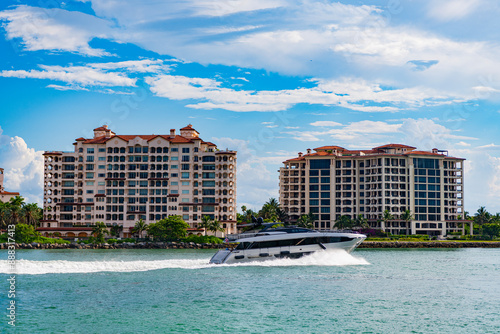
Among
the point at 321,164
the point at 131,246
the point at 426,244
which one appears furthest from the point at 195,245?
the point at 426,244

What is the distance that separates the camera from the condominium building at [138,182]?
449 feet

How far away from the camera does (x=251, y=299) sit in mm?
35062

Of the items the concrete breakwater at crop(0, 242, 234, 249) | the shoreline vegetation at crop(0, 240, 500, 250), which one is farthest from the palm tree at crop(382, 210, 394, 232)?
the concrete breakwater at crop(0, 242, 234, 249)

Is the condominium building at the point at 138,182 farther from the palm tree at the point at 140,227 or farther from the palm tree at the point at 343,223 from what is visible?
the palm tree at the point at 343,223

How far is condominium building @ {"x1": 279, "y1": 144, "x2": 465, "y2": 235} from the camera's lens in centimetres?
14938

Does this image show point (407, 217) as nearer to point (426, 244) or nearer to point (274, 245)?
point (426, 244)

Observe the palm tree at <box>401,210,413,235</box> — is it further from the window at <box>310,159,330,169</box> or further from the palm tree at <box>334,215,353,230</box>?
the window at <box>310,159,330,169</box>

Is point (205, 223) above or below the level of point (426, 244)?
above

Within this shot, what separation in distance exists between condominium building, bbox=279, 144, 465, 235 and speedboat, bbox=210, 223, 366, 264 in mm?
97946

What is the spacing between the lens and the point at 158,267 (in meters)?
52.0

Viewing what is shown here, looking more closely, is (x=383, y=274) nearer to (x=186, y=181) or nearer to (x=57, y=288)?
(x=57, y=288)

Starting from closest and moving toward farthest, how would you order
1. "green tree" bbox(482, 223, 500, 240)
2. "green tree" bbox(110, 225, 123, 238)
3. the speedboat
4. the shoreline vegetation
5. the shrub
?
the speedboat < the shoreline vegetation < the shrub < "green tree" bbox(110, 225, 123, 238) < "green tree" bbox(482, 223, 500, 240)

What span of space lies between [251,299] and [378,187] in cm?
12038

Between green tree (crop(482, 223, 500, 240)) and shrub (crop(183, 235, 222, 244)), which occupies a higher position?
green tree (crop(482, 223, 500, 240))
